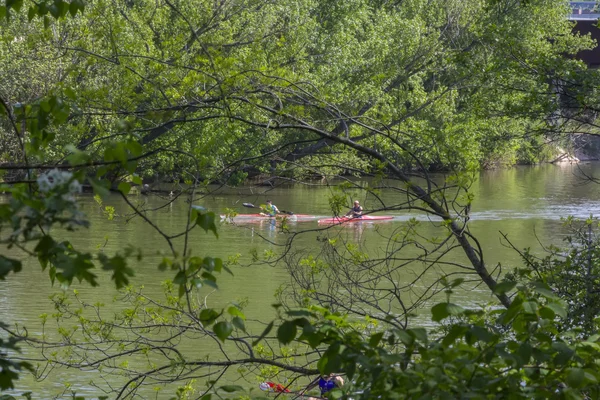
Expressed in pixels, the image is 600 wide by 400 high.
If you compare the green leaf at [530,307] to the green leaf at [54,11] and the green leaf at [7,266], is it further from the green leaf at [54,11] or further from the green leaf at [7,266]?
the green leaf at [54,11]

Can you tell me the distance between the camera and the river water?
982cm

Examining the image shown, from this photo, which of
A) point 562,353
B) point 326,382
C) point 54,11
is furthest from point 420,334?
point 326,382

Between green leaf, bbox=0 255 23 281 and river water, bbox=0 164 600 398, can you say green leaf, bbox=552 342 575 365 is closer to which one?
river water, bbox=0 164 600 398

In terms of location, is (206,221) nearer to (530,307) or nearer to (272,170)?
(530,307)

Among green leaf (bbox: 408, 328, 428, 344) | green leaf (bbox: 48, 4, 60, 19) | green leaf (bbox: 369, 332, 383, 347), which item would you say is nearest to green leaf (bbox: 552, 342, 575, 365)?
green leaf (bbox: 408, 328, 428, 344)

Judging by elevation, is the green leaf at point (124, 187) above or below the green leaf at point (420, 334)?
above

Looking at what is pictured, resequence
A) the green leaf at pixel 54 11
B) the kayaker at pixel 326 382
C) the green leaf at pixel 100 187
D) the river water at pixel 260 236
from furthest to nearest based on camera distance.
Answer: the river water at pixel 260 236, the kayaker at pixel 326 382, the green leaf at pixel 54 11, the green leaf at pixel 100 187

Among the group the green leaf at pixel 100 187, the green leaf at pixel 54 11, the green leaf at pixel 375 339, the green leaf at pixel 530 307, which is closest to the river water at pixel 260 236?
the green leaf at pixel 100 187

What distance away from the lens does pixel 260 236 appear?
17.7ft

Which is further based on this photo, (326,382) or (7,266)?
(326,382)

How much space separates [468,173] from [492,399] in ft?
10.4

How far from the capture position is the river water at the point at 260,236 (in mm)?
9820

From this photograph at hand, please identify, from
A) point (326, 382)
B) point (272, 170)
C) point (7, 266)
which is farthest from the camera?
point (272, 170)

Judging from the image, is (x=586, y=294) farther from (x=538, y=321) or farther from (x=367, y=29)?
(x=367, y=29)
